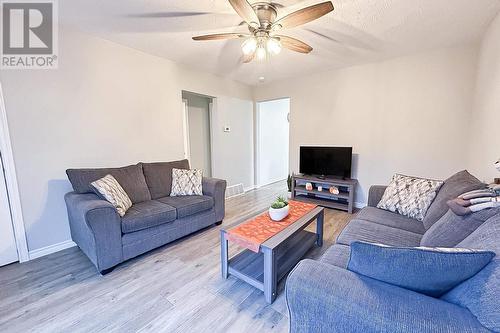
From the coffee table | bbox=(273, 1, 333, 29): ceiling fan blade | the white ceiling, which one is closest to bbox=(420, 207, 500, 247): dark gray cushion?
the coffee table

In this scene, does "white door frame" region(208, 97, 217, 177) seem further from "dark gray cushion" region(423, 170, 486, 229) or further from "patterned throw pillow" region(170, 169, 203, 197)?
"dark gray cushion" region(423, 170, 486, 229)

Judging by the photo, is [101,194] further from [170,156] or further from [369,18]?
[369,18]

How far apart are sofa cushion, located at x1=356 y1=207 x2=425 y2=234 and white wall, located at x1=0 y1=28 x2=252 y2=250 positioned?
2.90 m

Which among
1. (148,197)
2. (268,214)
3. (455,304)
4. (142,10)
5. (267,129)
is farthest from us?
(267,129)

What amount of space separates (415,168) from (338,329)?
328 centimetres

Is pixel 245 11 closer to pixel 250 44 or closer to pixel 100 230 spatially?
pixel 250 44

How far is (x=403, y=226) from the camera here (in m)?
1.88

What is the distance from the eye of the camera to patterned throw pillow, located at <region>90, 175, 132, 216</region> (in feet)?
6.92

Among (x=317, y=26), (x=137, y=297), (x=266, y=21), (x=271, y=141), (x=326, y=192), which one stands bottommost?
(x=137, y=297)

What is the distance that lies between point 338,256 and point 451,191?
43.9 inches

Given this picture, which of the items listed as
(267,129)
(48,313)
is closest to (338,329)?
(48,313)

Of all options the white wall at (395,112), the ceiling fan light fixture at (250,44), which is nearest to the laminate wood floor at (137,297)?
the ceiling fan light fixture at (250,44)

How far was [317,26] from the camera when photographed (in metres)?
2.30

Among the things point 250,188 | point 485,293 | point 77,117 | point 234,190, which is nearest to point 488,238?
point 485,293
